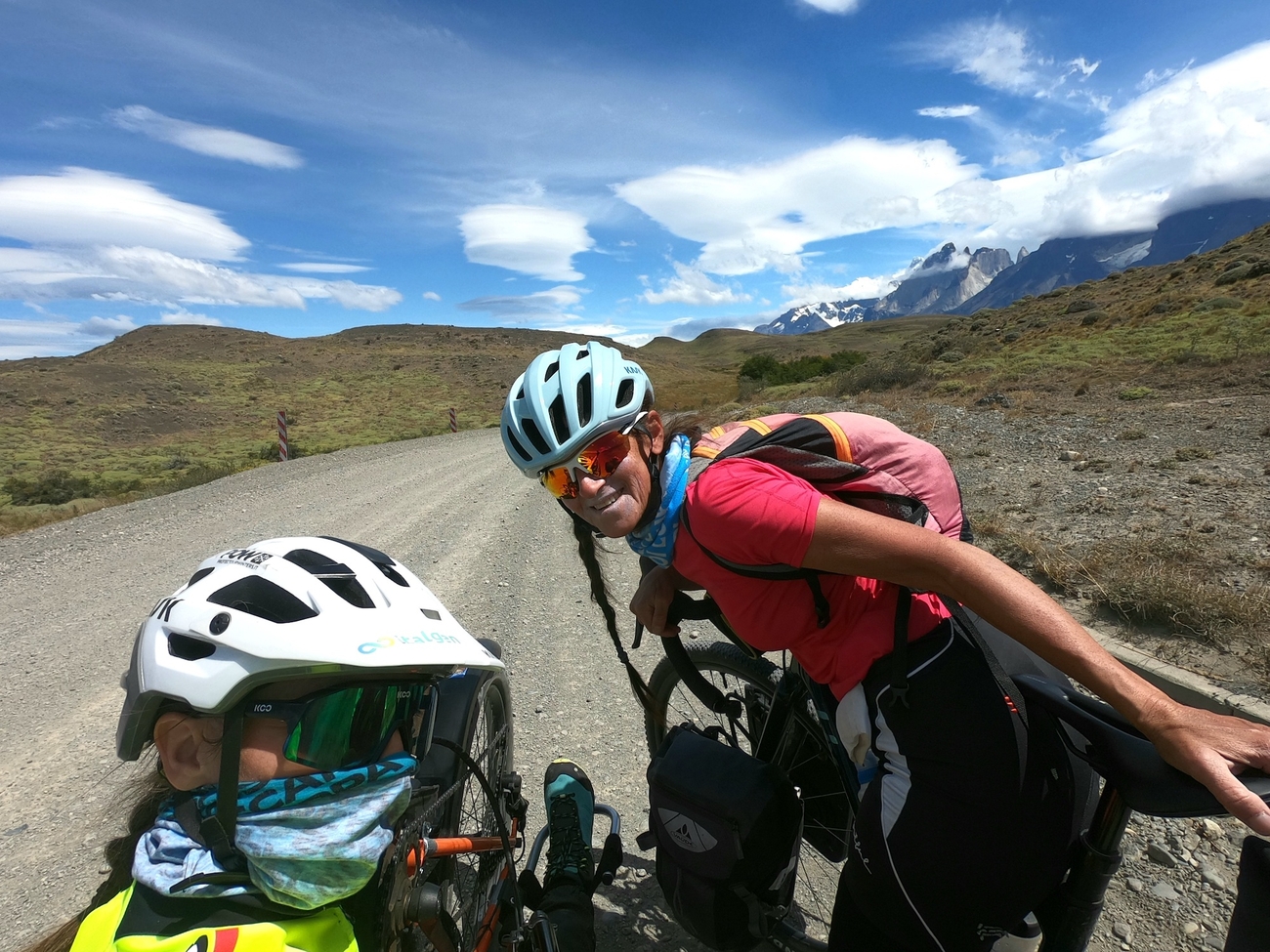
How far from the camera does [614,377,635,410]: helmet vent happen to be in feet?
6.00

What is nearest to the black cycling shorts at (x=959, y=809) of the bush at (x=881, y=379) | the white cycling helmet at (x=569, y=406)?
the white cycling helmet at (x=569, y=406)

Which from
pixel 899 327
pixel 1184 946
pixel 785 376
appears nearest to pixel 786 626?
pixel 1184 946

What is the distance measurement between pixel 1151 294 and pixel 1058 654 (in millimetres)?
30834

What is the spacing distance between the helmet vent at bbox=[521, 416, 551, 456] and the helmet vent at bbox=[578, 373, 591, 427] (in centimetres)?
12

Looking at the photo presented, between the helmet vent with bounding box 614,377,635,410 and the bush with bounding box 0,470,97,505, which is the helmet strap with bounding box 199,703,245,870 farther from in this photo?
the bush with bounding box 0,470,97,505

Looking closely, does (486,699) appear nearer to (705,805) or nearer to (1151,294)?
(705,805)

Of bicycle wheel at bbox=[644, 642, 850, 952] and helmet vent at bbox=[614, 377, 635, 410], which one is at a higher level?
helmet vent at bbox=[614, 377, 635, 410]

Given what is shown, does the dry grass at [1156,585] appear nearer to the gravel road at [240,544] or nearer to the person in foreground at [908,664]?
the gravel road at [240,544]

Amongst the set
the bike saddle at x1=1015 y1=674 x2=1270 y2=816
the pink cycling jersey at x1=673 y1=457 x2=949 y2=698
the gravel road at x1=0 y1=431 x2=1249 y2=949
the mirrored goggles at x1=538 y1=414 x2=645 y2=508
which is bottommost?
the gravel road at x1=0 y1=431 x2=1249 y2=949

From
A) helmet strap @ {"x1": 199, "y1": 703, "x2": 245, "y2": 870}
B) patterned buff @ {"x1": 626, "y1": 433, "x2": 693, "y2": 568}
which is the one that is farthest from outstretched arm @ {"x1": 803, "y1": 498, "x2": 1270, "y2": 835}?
helmet strap @ {"x1": 199, "y1": 703, "x2": 245, "y2": 870}

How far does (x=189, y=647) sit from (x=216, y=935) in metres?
Answer: 0.55

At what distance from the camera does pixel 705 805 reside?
6.29 feet

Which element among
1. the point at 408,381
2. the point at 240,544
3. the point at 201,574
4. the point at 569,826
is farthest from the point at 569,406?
the point at 408,381

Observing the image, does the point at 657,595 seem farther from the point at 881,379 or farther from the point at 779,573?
the point at 881,379
